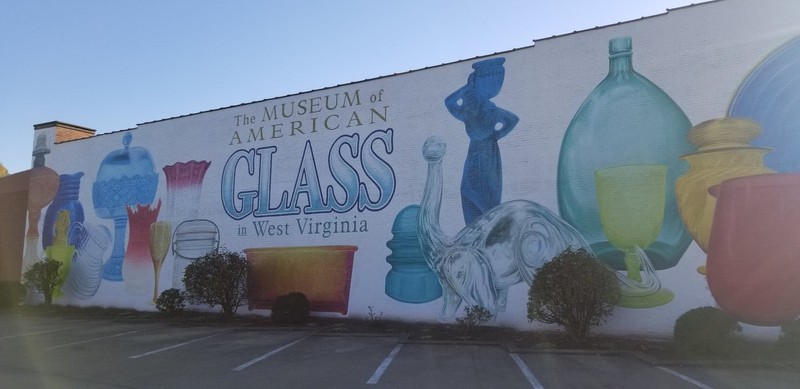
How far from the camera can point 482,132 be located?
14.2m

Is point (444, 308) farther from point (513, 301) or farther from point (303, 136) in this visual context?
point (303, 136)

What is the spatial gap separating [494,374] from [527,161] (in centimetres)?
615

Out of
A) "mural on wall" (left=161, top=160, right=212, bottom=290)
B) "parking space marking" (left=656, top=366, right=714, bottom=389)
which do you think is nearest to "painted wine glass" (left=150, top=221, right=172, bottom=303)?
"mural on wall" (left=161, top=160, right=212, bottom=290)

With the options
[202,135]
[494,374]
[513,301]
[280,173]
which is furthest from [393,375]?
[202,135]

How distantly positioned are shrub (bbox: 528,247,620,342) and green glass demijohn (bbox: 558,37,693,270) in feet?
3.69

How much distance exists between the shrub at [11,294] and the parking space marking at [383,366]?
17.1 metres

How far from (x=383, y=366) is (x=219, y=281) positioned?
8.13 meters

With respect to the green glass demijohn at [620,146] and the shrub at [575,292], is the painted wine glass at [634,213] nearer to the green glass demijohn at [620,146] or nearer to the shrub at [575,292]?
the green glass demijohn at [620,146]

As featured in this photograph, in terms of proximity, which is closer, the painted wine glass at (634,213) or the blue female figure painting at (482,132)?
the painted wine glass at (634,213)

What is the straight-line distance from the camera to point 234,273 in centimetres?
1634

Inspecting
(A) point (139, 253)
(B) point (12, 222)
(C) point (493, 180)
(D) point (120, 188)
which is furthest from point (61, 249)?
(C) point (493, 180)

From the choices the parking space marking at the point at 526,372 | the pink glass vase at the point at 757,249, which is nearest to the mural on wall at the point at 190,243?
the parking space marking at the point at 526,372

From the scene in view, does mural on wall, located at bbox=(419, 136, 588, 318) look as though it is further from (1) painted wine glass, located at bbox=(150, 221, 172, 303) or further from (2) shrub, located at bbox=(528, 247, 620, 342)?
(1) painted wine glass, located at bbox=(150, 221, 172, 303)

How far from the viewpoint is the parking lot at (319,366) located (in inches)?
323
